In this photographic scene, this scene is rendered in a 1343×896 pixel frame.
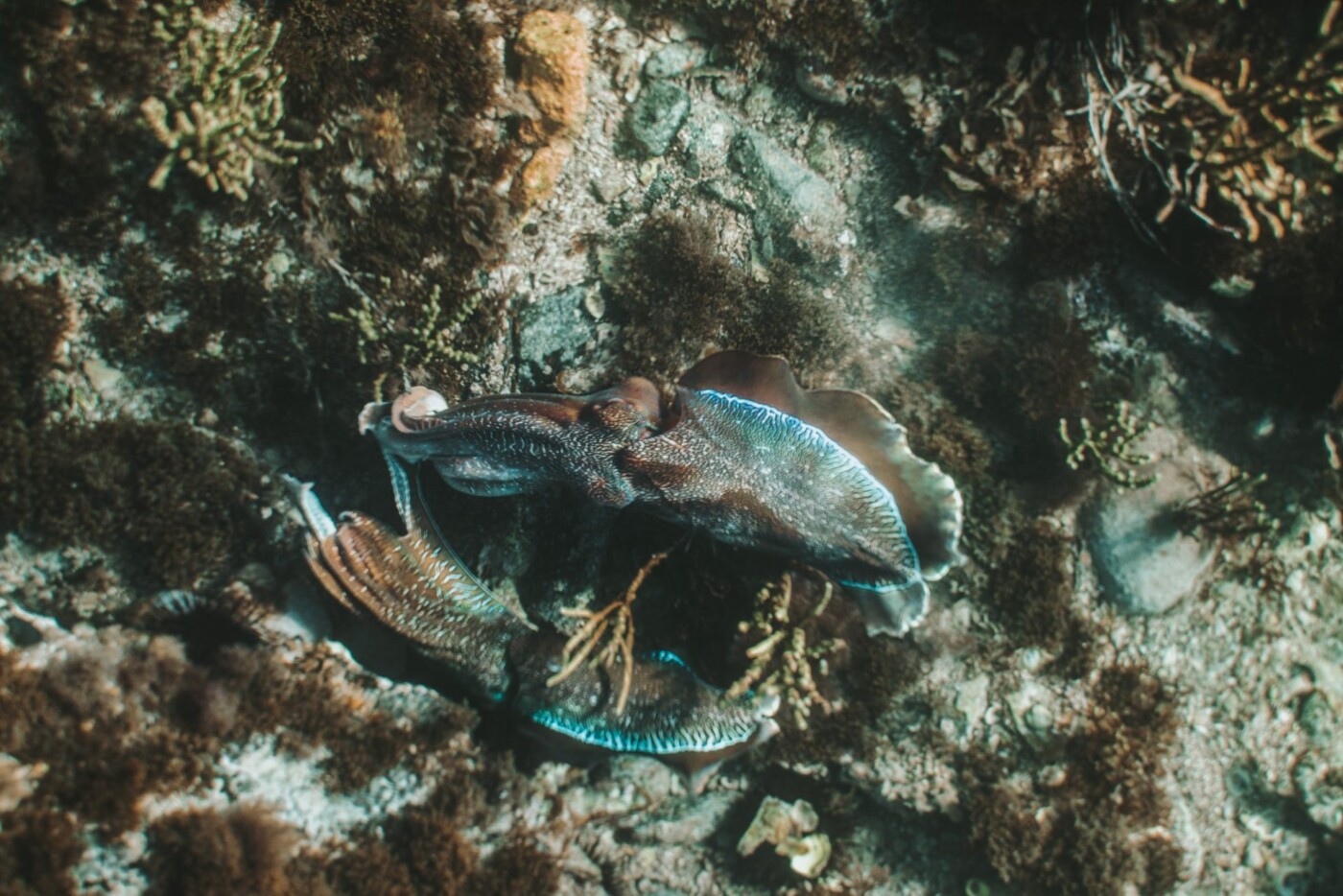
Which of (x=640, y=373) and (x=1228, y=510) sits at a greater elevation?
(x=1228, y=510)

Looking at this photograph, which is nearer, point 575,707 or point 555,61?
point 555,61

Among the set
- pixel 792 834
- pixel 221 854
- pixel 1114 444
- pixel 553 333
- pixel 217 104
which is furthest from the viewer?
pixel 792 834

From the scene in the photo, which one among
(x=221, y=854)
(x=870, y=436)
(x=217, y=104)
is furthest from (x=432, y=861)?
(x=217, y=104)

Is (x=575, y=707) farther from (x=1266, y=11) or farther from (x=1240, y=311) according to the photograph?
(x=1266, y=11)

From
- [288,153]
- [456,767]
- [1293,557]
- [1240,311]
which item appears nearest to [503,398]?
[288,153]

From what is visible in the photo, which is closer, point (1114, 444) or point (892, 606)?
point (892, 606)

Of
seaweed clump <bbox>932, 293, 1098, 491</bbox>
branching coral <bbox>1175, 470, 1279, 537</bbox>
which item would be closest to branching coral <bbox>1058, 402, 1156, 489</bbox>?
seaweed clump <bbox>932, 293, 1098, 491</bbox>

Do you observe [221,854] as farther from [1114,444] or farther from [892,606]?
[1114,444]

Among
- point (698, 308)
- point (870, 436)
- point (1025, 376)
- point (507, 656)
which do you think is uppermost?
point (1025, 376)

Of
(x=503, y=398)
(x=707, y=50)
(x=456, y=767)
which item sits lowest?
(x=456, y=767)
